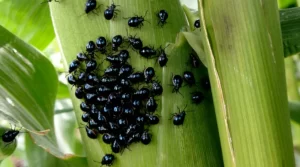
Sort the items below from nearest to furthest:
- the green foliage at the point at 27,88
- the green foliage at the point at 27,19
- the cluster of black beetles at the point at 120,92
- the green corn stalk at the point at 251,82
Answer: the green corn stalk at the point at 251,82, the green foliage at the point at 27,88, the cluster of black beetles at the point at 120,92, the green foliage at the point at 27,19

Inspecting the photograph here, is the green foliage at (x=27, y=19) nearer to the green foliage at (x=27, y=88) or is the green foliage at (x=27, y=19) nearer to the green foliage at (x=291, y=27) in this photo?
the green foliage at (x=27, y=88)

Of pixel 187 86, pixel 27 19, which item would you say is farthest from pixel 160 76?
pixel 27 19

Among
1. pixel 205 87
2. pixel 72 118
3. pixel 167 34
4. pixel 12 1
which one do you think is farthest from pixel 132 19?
pixel 72 118

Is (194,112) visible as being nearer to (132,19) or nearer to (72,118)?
(132,19)

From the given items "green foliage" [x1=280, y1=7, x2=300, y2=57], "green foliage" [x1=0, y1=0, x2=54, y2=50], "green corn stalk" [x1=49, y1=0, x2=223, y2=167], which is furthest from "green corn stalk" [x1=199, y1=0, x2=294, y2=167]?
"green foliage" [x1=0, y1=0, x2=54, y2=50]

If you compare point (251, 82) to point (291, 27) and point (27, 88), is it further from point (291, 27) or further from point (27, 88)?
point (27, 88)

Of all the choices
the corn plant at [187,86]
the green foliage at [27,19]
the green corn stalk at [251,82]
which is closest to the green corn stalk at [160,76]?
the corn plant at [187,86]
